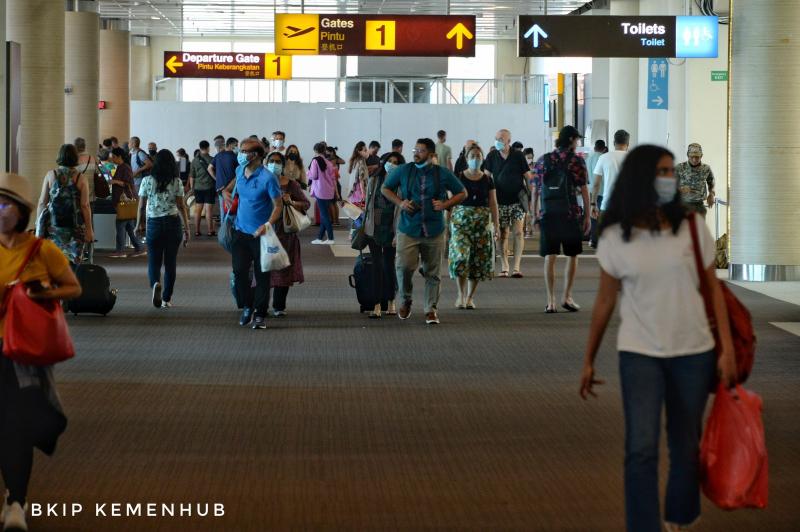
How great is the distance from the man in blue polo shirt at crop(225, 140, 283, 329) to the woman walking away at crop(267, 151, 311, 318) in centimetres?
65

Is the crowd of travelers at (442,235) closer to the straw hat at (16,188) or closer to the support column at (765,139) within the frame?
the straw hat at (16,188)

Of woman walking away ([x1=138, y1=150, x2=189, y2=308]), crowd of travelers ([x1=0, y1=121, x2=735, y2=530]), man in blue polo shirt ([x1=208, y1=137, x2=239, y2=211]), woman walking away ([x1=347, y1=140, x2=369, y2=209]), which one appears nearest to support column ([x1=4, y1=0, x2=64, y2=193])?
crowd of travelers ([x1=0, y1=121, x2=735, y2=530])

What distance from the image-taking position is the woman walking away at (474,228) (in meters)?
15.2

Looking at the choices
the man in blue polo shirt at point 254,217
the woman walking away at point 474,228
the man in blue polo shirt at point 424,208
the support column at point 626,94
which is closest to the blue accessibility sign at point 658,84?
the support column at point 626,94

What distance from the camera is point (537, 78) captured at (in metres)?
39.9

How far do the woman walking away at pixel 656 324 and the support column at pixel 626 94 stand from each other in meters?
28.4

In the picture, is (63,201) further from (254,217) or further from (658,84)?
(658,84)

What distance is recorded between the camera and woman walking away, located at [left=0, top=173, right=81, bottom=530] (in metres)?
6.04

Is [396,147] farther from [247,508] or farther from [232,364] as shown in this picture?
[247,508]

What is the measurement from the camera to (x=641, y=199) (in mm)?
5445

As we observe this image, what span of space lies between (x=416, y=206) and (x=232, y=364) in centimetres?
317

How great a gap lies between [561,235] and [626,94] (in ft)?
64.0

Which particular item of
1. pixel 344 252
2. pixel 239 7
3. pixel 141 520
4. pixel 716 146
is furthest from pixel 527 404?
pixel 239 7

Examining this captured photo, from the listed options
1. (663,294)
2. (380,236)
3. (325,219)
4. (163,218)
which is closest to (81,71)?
(325,219)
